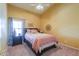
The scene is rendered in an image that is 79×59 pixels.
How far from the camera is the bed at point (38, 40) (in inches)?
70.2

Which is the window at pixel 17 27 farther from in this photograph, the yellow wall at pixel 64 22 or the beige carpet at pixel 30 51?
the yellow wall at pixel 64 22

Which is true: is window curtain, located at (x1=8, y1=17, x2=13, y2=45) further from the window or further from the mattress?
the mattress

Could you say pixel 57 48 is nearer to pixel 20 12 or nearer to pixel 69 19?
pixel 69 19

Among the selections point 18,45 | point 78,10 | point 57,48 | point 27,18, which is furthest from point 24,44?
point 78,10

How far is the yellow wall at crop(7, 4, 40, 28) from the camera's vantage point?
1.79 meters

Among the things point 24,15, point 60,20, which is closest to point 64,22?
point 60,20

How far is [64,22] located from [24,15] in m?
0.68

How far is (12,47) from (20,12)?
60 centimetres

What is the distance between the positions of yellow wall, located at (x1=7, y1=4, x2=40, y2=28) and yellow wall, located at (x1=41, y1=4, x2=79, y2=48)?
4.4 inches

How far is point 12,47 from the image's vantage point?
5.95 feet

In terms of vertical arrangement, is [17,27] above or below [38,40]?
above

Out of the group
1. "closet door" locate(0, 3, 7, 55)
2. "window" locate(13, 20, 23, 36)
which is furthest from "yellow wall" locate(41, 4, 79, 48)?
"closet door" locate(0, 3, 7, 55)

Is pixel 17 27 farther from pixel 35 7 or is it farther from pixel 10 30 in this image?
pixel 35 7

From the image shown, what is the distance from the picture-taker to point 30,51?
6.03 feet
